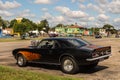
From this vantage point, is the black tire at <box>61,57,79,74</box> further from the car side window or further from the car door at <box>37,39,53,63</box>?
the car side window

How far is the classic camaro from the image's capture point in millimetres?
10854

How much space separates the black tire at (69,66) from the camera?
36.3 feet

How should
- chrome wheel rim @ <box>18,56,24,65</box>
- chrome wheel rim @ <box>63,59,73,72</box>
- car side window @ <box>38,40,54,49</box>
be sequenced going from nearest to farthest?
chrome wheel rim @ <box>63,59,73,72</box>
car side window @ <box>38,40,54,49</box>
chrome wheel rim @ <box>18,56,24,65</box>

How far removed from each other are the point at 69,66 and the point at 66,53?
57 centimetres

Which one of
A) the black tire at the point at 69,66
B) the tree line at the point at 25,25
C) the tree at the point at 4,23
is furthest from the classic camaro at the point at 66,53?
the tree at the point at 4,23

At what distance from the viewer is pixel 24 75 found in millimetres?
9797

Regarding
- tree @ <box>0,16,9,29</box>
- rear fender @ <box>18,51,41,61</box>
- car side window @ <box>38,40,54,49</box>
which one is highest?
tree @ <box>0,16,9,29</box>

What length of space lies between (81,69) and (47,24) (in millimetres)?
151750

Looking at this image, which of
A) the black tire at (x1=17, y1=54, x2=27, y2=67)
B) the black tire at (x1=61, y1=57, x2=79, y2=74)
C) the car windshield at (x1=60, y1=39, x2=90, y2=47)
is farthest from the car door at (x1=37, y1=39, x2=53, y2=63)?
the black tire at (x1=17, y1=54, x2=27, y2=67)

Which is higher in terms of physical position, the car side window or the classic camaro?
the car side window

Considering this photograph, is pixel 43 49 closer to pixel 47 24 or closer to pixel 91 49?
pixel 91 49

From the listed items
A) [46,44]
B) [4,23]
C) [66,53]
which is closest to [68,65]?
[66,53]

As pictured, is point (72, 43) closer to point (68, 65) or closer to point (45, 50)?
point (68, 65)

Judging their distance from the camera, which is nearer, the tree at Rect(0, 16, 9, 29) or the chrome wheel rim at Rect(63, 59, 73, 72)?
the chrome wheel rim at Rect(63, 59, 73, 72)
